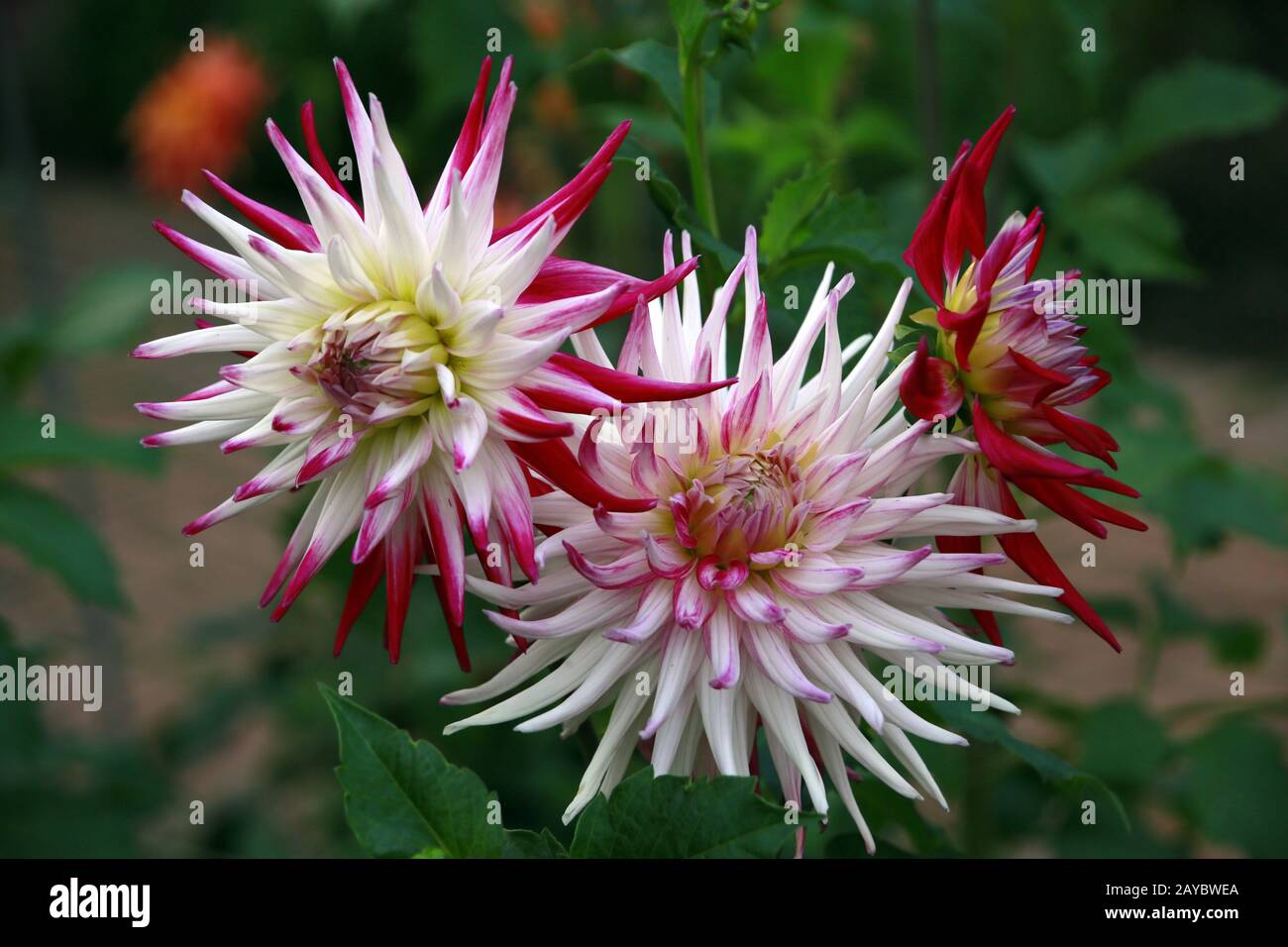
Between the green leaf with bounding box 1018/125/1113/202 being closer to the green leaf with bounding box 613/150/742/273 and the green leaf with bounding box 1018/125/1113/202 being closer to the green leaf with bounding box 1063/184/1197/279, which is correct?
the green leaf with bounding box 1063/184/1197/279

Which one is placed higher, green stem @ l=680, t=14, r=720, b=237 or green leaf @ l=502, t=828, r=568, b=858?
green stem @ l=680, t=14, r=720, b=237

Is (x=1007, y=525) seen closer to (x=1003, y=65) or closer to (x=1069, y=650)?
(x=1003, y=65)

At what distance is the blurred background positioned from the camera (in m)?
1.77

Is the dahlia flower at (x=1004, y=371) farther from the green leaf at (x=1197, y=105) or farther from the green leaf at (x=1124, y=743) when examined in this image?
the green leaf at (x=1197, y=105)

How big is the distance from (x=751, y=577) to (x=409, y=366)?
0.25 metres

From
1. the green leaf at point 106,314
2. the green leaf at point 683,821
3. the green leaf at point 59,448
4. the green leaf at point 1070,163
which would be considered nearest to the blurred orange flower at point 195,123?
the green leaf at point 106,314

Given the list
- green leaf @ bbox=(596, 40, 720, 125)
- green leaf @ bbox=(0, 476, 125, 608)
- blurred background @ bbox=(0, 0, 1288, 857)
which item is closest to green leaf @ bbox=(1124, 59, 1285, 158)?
blurred background @ bbox=(0, 0, 1288, 857)

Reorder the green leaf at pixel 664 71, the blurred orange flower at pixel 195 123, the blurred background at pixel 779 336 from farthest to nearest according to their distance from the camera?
the blurred orange flower at pixel 195 123, the blurred background at pixel 779 336, the green leaf at pixel 664 71

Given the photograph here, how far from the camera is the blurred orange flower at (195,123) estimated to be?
10.7 feet

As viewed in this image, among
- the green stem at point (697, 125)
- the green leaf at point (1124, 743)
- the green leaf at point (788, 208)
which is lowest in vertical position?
the green leaf at point (1124, 743)

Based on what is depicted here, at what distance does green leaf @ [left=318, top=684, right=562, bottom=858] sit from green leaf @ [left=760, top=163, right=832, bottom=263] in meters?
0.48

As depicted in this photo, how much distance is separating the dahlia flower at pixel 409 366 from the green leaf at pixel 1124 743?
1.23 meters
